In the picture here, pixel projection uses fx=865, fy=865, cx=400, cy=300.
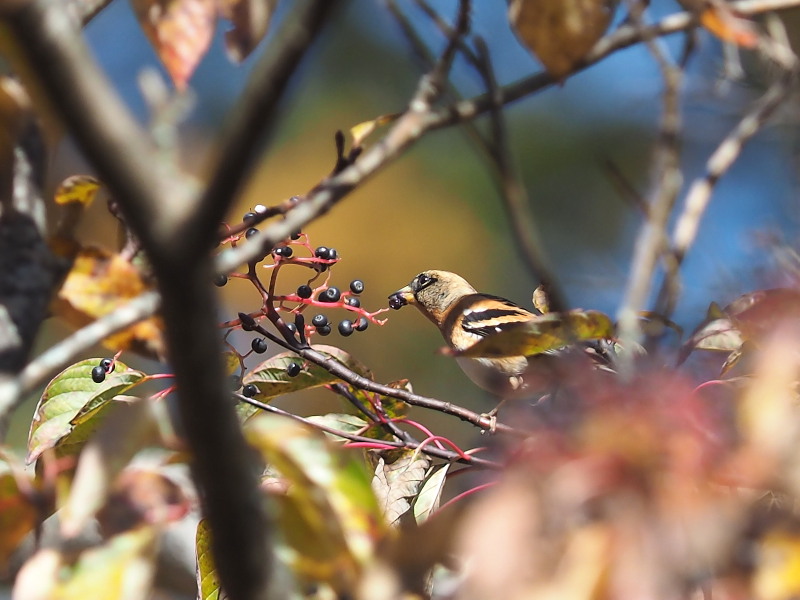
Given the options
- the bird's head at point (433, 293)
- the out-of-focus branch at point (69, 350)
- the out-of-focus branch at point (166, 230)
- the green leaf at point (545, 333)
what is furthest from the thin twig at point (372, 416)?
the bird's head at point (433, 293)

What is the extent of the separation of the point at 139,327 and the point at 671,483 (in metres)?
0.47

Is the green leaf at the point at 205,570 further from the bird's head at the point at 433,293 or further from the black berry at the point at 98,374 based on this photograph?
the bird's head at the point at 433,293

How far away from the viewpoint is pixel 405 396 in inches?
53.4

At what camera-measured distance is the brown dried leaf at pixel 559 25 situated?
0.75m

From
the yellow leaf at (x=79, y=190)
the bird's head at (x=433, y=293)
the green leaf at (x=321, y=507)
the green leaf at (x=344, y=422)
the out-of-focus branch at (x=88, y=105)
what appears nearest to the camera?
the out-of-focus branch at (x=88, y=105)

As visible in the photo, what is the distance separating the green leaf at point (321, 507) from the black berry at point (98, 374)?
2.30ft

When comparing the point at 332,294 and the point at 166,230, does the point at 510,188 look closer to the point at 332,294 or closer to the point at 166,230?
the point at 166,230

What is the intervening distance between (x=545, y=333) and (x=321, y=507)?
361 millimetres

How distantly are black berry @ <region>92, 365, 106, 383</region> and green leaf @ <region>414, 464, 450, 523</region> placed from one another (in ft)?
1.64

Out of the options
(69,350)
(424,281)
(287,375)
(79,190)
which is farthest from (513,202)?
(424,281)

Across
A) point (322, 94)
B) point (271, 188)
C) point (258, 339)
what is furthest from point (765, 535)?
point (322, 94)

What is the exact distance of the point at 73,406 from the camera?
1276 millimetres

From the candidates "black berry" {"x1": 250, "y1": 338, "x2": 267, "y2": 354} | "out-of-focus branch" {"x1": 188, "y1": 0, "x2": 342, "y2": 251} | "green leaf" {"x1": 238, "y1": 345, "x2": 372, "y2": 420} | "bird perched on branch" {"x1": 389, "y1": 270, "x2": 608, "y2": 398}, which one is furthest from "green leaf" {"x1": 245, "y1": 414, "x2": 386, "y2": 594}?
"bird perched on branch" {"x1": 389, "y1": 270, "x2": 608, "y2": 398}

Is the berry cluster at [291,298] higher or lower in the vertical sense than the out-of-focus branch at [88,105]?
lower
